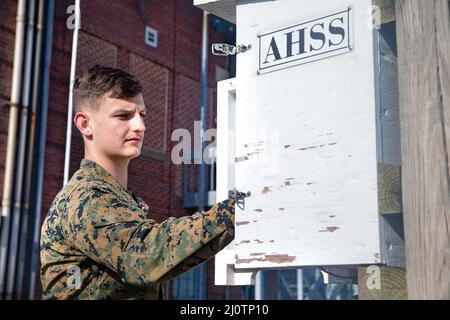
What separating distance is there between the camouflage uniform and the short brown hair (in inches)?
8.1

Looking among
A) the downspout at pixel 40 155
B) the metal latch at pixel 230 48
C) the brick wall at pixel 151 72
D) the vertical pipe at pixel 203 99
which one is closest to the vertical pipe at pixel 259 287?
the brick wall at pixel 151 72

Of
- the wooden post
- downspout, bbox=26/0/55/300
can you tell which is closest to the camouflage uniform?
the wooden post

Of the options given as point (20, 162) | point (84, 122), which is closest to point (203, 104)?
point (20, 162)

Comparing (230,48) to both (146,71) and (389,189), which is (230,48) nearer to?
(389,189)

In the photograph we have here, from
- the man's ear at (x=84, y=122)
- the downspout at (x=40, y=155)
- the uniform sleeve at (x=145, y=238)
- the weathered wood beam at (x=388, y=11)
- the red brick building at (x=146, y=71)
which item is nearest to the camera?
the uniform sleeve at (x=145, y=238)

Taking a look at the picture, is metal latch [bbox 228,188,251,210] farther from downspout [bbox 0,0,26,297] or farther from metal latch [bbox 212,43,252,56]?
downspout [bbox 0,0,26,297]

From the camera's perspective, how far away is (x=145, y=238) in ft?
5.49

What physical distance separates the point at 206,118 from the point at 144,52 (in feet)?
4.62

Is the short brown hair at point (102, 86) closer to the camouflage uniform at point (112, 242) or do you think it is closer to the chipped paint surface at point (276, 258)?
the camouflage uniform at point (112, 242)

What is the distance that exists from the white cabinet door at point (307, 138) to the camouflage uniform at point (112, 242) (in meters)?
0.14

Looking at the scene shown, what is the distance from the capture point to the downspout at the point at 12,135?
23.0ft

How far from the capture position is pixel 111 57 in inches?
346

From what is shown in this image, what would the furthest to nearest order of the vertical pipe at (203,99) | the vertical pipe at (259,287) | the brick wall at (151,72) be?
the vertical pipe at (259,287) < the vertical pipe at (203,99) < the brick wall at (151,72)

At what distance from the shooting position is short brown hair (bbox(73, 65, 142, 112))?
2068 millimetres
